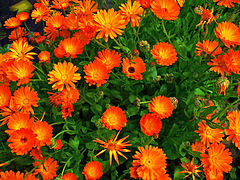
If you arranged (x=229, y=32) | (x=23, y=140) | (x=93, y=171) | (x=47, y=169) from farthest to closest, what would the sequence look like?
(x=229, y=32) < (x=47, y=169) < (x=93, y=171) < (x=23, y=140)

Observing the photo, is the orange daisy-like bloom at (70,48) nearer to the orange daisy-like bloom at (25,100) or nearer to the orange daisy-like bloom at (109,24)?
the orange daisy-like bloom at (109,24)

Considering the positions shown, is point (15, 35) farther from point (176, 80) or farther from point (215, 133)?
point (215, 133)

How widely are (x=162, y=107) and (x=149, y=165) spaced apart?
387 mm

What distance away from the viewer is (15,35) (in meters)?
2.00

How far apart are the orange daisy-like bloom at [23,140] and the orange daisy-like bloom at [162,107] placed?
730 millimetres

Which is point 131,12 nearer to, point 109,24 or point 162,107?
point 109,24

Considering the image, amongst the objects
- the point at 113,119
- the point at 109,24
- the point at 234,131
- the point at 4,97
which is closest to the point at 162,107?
the point at 113,119

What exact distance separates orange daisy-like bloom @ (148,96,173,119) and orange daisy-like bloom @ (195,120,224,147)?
0.82 feet

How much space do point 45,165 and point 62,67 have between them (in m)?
0.66

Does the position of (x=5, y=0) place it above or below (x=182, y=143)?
above

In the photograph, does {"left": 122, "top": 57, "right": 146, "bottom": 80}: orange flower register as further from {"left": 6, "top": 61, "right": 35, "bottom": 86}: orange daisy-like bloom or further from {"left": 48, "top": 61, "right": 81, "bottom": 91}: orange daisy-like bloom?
{"left": 6, "top": 61, "right": 35, "bottom": 86}: orange daisy-like bloom

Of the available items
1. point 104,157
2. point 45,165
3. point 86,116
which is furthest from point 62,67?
point 104,157

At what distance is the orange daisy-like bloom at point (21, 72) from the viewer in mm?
1378

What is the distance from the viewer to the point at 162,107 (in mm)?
1414
